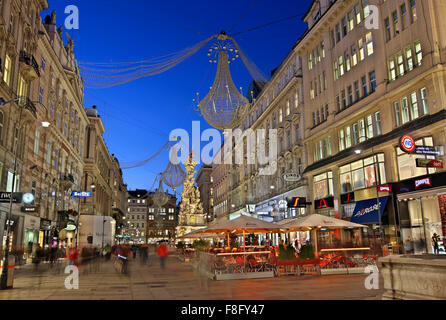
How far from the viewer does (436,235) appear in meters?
24.8

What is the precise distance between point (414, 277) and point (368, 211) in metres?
24.0

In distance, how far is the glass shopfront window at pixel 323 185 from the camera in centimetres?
3794

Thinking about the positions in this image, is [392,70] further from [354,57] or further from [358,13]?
[358,13]

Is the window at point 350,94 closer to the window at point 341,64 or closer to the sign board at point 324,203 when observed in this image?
the window at point 341,64

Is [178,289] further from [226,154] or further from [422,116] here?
[226,154]

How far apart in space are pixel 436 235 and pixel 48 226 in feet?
116

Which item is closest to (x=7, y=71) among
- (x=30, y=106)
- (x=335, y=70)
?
(x=30, y=106)

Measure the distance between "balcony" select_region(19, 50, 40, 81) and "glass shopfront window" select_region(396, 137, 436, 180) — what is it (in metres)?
29.8

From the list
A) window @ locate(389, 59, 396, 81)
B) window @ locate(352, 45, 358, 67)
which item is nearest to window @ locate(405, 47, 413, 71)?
window @ locate(389, 59, 396, 81)

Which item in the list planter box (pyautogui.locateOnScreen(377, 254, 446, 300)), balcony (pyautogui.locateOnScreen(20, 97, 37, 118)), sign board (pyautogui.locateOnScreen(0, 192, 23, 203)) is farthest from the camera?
balcony (pyautogui.locateOnScreen(20, 97, 37, 118))

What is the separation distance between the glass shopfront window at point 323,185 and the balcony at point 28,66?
1126 inches

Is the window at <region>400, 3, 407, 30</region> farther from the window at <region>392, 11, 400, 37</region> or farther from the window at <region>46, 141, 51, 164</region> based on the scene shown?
the window at <region>46, 141, 51, 164</region>

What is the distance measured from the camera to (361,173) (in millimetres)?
32750

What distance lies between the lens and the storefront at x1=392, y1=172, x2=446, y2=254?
24.5m
